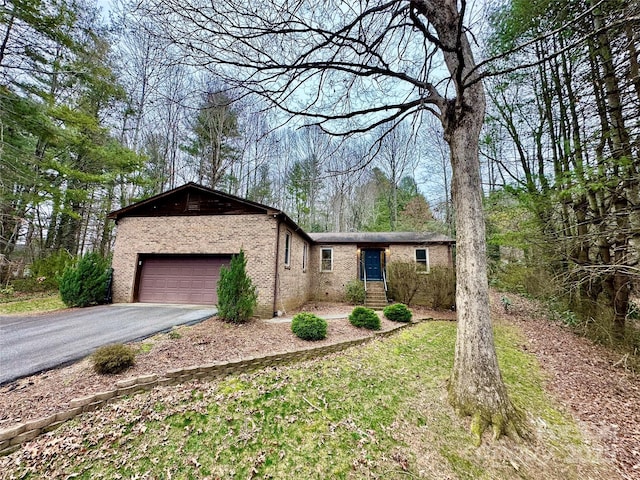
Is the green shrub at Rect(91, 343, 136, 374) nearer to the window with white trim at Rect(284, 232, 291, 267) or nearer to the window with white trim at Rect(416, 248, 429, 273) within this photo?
the window with white trim at Rect(284, 232, 291, 267)

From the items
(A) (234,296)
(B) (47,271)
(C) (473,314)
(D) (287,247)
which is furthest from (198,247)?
(C) (473,314)

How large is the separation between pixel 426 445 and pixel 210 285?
8804mm

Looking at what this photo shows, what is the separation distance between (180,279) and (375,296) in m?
8.78

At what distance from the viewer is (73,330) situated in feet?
19.9

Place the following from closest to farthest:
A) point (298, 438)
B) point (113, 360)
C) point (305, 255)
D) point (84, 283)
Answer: point (298, 438) → point (113, 360) → point (84, 283) → point (305, 255)

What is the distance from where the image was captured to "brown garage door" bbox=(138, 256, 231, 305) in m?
9.77

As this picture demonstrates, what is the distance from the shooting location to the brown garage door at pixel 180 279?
9766 mm

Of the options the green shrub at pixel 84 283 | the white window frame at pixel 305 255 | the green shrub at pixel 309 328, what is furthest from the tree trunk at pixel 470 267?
the green shrub at pixel 84 283

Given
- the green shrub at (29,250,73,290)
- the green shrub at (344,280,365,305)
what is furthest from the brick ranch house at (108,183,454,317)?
the green shrub at (29,250,73,290)

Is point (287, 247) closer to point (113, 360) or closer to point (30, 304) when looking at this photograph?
point (113, 360)

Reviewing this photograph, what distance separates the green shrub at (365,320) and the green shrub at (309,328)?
5.06ft

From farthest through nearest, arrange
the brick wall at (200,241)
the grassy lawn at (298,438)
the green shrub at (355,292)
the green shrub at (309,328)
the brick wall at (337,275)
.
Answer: the brick wall at (337,275), the green shrub at (355,292), the brick wall at (200,241), the green shrub at (309,328), the grassy lawn at (298,438)

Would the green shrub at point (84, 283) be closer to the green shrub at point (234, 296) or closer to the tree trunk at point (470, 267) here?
the green shrub at point (234, 296)

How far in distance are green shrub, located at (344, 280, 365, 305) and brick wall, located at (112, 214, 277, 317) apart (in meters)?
5.00
